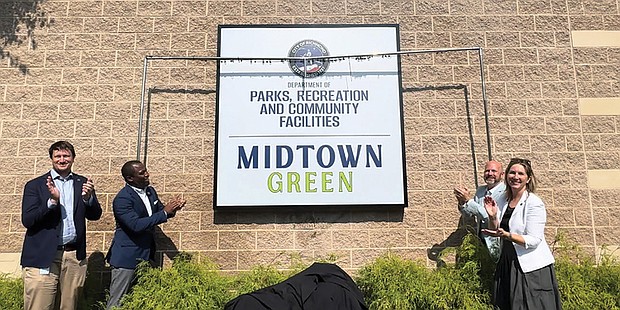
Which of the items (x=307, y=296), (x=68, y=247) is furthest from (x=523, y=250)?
(x=68, y=247)

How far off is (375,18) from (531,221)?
2.69 metres

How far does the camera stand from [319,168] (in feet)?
16.7

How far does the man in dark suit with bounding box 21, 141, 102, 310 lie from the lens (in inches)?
163

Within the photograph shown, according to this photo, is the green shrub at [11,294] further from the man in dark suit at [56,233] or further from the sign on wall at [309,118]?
the sign on wall at [309,118]

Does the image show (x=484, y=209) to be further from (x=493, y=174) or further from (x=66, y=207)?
(x=66, y=207)

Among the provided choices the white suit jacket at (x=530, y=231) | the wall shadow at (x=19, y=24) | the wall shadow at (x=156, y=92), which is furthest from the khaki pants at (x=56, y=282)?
the white suit jacket at (x=530, y=231)

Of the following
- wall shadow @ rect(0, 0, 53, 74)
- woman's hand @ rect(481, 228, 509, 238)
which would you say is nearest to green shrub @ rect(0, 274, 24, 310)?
wall shadow @ rect(0, 0, 53, 74)

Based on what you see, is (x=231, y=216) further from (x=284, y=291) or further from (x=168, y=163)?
(x=284, y=291)

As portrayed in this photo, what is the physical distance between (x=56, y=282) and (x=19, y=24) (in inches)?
113

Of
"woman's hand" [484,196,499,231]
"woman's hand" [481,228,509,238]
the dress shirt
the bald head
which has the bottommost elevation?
"woman's hand" [481,228,509,238]

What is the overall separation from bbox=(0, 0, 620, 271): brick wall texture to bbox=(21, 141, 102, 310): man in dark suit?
0.71 m

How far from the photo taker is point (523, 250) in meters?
3.90

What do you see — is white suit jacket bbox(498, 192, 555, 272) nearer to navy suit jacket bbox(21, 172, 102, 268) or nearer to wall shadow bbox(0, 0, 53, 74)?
navy suit jacket bbox(21, 172, 102, 268)

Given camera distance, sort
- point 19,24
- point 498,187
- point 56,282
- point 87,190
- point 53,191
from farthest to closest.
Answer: point 19,24, point 498,187, point 87,190, point 56,282, point 53,191
